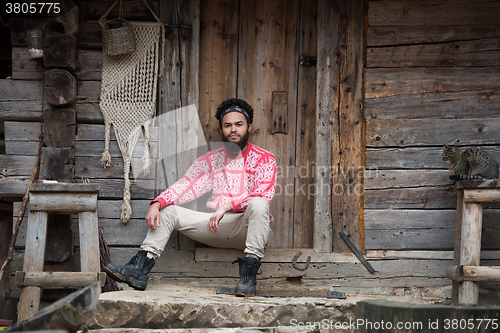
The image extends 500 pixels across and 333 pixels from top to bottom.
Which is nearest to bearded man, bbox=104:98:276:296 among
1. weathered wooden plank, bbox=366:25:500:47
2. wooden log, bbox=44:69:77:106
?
wooden log, bbox=44:69:77:106

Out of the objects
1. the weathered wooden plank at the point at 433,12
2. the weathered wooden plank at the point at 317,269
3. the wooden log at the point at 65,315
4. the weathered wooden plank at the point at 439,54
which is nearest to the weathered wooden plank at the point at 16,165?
the weathered wooden plank at the point at 317,269

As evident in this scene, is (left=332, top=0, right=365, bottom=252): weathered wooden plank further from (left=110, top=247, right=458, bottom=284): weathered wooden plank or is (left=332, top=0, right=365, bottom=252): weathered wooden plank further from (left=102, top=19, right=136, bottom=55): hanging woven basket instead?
(left=102, top=19, right=136, bottom=55): hanging woven basket

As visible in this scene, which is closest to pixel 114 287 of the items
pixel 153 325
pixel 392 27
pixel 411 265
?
pixel 153 325

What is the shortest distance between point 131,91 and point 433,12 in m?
2.67

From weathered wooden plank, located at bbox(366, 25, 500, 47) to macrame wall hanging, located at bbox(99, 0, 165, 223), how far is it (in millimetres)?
1832

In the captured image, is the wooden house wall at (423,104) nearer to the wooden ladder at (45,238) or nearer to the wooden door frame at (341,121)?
the wooden door frame at (341,121)

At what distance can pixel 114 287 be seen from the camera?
3.36m

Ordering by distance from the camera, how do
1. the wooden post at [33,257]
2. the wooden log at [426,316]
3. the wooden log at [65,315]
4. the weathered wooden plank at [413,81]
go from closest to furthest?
the wooden log at [65,315]
the wooden log at [426,316]
the wooden post at [33,257]
the weathered wooden plank at [413,81]

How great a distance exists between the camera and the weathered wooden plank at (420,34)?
12.1ft

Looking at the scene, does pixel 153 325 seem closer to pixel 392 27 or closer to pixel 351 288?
pixel 351 288

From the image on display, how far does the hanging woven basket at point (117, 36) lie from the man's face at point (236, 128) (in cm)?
98

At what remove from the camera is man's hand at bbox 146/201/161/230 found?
3127mm

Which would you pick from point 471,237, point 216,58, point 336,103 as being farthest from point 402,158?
point 216,58

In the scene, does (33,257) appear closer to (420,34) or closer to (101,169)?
(101,169)
